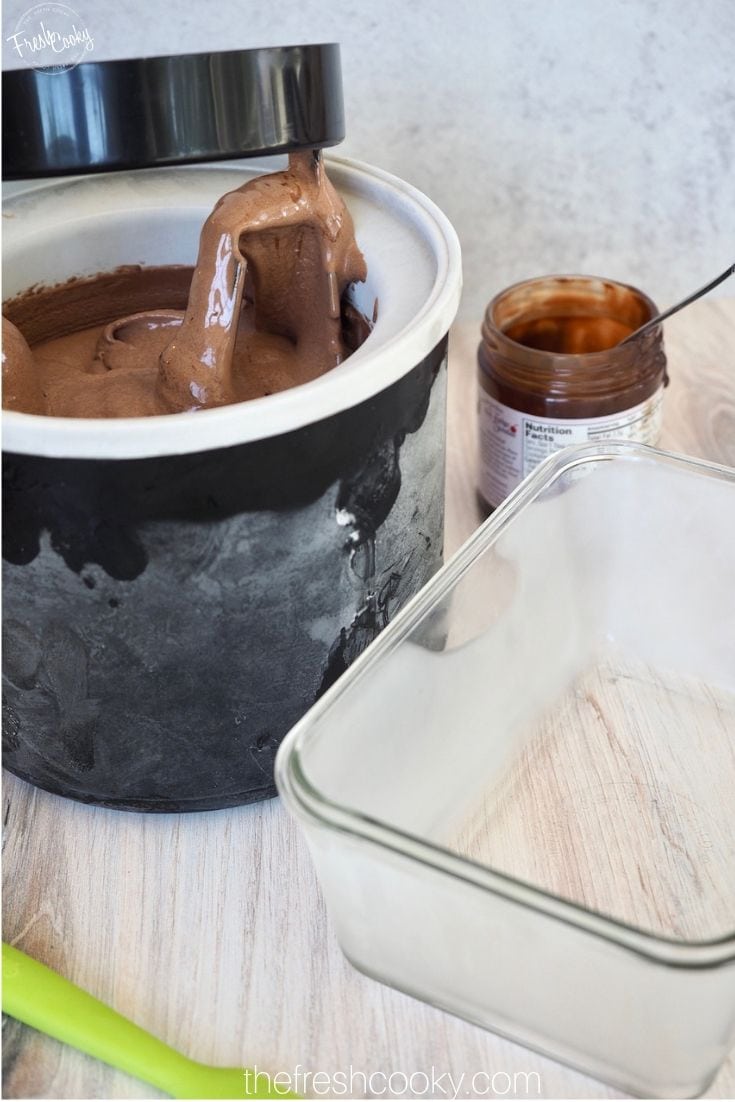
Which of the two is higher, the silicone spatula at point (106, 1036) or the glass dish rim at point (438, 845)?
the glass dish rim at point (438, 845)

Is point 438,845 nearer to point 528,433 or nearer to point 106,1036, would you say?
point 106,1036

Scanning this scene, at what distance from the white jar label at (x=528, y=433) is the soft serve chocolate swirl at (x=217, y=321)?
135 millimetres

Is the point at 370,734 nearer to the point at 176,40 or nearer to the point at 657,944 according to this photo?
the point at 657,944

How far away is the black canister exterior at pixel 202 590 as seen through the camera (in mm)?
418

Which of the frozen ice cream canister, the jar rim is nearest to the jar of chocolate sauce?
the jar rim

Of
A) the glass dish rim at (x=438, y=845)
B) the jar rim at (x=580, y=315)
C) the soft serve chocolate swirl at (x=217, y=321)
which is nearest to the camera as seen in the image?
the glass dish rim at (x=438, y=845)

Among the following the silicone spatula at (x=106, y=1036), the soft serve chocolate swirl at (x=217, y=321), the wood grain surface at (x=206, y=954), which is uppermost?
the soft serve chocolate swirl at (x=217, y=321)

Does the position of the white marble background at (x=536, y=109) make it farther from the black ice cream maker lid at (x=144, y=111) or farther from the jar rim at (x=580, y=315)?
the black ice cream maker lid at (x=144, y=111)

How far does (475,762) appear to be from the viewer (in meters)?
0.52

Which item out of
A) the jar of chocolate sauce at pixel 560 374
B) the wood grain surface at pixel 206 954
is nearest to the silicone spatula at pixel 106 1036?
the wood grain surface at pixel 206 954

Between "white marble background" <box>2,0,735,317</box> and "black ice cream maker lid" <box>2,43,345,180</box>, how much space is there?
26 cm

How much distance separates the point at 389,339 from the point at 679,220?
0.43 m

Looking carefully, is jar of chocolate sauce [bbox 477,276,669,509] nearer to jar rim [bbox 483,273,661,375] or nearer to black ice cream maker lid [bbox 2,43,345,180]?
jar rim [bbox 483,273,661,375]

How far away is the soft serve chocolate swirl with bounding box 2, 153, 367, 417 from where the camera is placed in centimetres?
49
